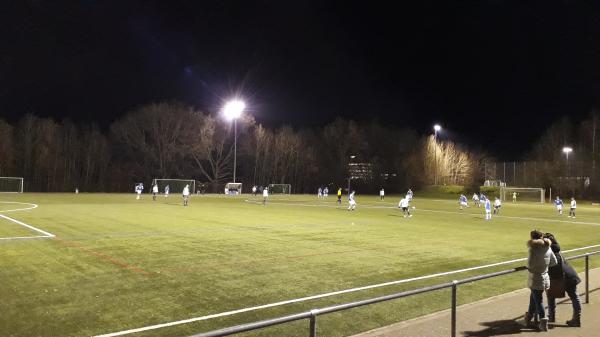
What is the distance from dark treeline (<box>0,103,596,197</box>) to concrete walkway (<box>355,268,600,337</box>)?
250 ft

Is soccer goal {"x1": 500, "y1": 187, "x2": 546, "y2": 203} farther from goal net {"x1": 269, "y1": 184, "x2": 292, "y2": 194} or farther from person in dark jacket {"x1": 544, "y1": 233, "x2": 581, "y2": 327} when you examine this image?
person in dark jacket {"x1": 544, "y1": 233, "x2": 581, "y2": 327}

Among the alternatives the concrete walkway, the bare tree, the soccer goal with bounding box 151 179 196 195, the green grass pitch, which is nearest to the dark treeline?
the bare tree

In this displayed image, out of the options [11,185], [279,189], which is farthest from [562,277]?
[279,189]

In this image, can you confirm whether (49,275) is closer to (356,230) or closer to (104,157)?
(356,230)

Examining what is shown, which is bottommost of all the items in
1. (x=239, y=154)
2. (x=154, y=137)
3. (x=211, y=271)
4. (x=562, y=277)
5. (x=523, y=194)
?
(x=211, y=271)

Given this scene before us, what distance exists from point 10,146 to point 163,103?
80.3 feet

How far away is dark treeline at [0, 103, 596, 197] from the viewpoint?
78.3m

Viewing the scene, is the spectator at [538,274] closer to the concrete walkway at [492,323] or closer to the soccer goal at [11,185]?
the concrete walkway at [492,323]

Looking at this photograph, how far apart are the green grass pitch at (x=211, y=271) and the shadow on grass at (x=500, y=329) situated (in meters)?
1.56

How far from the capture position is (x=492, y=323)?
8.20 m

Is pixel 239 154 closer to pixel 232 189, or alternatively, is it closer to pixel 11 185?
pixel 232 189

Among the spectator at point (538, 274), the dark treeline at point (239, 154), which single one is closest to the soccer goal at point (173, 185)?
the dark treeline at point (239, 154)

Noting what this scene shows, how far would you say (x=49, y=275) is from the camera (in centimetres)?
1170

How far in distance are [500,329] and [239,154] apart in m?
87.7
